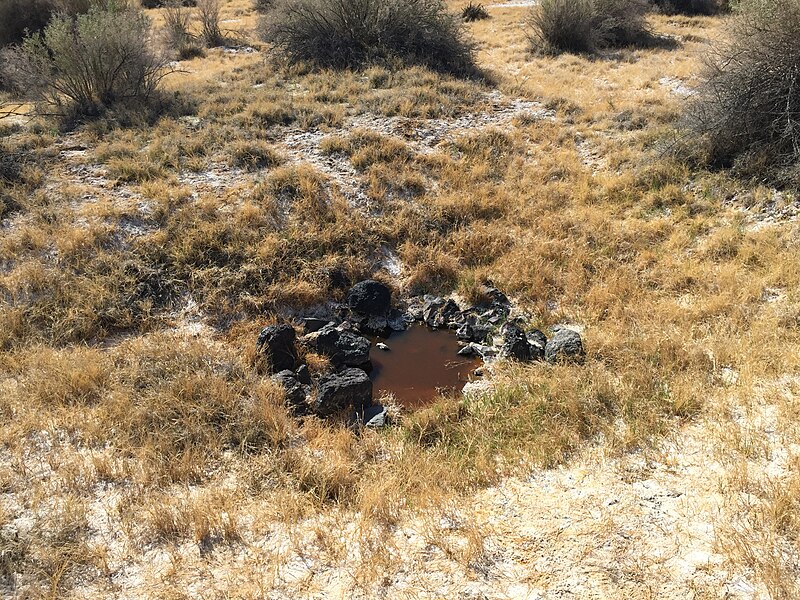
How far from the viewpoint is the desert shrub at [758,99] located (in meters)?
8.11

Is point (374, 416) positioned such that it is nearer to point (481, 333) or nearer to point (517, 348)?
point (517, 348)

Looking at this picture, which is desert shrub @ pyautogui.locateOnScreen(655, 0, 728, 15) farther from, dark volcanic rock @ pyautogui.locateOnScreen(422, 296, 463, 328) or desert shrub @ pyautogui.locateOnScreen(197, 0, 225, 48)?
dark volcanic rock @ pyautogui.locateOnScreen(422, 296, 463, 328)

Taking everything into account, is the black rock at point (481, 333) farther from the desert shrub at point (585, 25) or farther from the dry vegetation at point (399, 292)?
the desert shrub at point (585, 25)

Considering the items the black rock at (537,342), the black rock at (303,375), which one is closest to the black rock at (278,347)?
the black rock at (303,375)

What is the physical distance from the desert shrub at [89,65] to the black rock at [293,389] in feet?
26.6

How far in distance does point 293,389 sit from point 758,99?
27.0 feet

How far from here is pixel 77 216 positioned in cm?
778

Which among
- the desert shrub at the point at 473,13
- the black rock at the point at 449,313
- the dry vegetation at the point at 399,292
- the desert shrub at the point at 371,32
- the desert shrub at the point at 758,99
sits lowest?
the black rock at the point at 449,313

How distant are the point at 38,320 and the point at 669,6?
22.3 m

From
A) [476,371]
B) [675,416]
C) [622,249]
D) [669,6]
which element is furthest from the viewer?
[669,6]

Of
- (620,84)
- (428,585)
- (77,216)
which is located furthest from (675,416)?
(620,84)

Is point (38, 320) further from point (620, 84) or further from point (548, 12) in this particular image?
point (548, 12)

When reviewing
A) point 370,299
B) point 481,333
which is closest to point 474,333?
point 481,333

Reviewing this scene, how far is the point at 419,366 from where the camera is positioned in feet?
21.3
